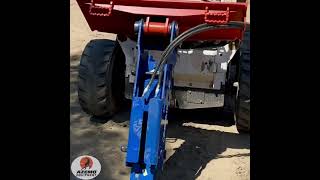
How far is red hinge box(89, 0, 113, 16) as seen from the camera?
3.75 metres

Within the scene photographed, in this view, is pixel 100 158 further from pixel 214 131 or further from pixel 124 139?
pixel 214 131

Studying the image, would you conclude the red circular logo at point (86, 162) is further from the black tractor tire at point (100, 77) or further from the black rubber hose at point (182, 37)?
the black rubber hose at point (182, 37)

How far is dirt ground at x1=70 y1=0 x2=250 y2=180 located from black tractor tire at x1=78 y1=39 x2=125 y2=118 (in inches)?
8.1

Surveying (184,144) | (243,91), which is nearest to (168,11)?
(243,91)

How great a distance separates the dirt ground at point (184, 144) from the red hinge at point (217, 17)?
126 cm

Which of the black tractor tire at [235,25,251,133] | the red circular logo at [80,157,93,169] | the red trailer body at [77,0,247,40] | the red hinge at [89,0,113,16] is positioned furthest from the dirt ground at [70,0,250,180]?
the red hinge at [89,0,113,16]

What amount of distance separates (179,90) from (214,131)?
1.76 feet

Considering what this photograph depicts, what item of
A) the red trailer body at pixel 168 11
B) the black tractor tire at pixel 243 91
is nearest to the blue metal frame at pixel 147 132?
the red trailer body at pixel 168 11

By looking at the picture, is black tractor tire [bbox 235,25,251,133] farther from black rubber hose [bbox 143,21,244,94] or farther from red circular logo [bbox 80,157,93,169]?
red circular logo [bbox 80,157,93,169]

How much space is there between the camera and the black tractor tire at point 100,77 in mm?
4613

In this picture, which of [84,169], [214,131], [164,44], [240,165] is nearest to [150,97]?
[164,44]

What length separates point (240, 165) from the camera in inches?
165

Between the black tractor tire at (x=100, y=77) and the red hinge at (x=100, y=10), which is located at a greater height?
the red hinge at (x=100, y=10)

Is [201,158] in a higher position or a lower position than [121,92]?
lower
